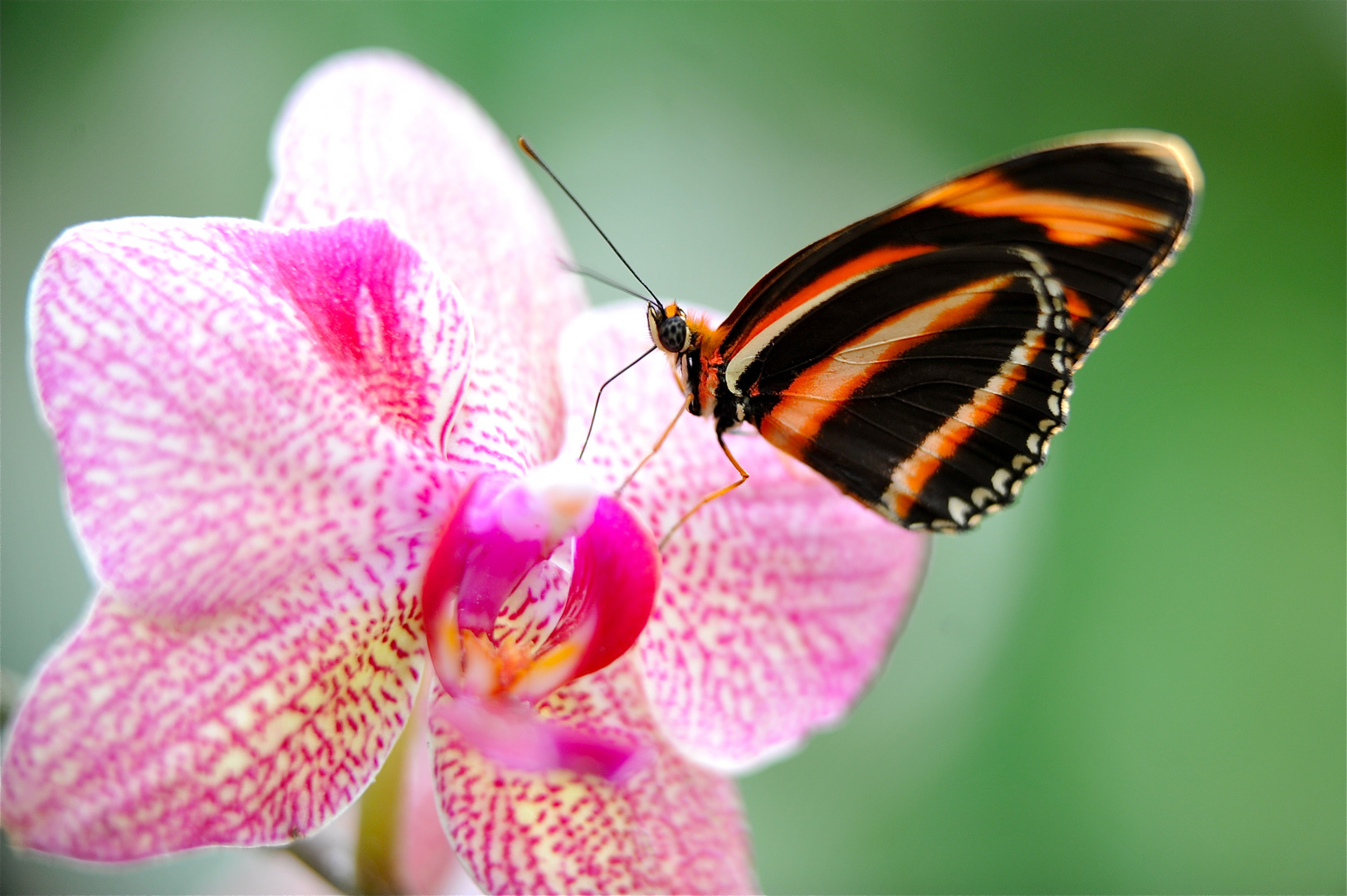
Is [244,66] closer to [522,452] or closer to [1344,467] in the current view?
[522,452]

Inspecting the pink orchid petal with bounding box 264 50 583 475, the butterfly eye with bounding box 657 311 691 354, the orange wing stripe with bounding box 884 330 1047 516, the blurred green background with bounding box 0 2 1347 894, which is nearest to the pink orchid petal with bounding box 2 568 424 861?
the pink orchid petal with bounding box 264 50 583 475

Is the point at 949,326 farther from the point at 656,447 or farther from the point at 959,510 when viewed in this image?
the point at 656,447

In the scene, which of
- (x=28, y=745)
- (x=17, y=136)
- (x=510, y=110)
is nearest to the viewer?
(x=28, y=745)

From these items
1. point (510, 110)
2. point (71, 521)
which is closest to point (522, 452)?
point (71, 521)

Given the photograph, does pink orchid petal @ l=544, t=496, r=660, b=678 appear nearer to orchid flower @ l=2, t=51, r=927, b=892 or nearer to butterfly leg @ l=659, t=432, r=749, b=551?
orchid flower @ l=2, t=51, r=927, b=892

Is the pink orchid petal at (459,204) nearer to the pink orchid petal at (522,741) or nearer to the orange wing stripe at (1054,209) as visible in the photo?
the pink orchid petal at (522,741)

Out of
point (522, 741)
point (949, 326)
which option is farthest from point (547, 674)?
point (949, 326)

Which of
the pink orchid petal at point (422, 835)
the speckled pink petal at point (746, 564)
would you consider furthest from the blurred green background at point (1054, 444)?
the speckled pink petal at point (746, 564)

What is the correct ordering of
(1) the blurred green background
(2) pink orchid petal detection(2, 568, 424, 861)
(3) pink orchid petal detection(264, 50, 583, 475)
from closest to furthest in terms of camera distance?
(2) pink orchid petal detection(2, 568, 424, 861) < (3) pink orchid petal detection(264, 50, 583, 475) < (1) the blurred green background
